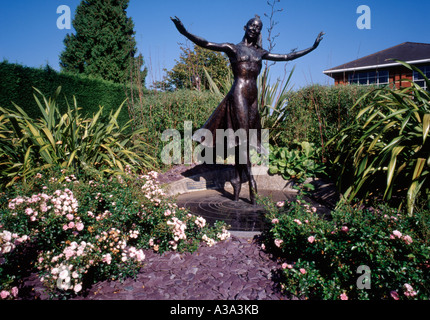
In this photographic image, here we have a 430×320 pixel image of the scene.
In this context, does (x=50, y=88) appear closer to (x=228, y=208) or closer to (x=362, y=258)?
(x=228, y=208)

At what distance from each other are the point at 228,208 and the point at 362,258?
221 cm

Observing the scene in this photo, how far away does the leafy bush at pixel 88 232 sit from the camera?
5.76 feet

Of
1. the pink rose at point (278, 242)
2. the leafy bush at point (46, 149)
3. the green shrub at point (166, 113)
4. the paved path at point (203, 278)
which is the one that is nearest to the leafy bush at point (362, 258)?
the pink rose at point (278, 242)

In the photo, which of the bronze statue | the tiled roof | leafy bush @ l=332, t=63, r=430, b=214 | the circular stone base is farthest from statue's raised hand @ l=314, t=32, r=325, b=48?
the tiled roof

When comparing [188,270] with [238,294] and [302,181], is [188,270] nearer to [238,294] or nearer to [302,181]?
[238,294]

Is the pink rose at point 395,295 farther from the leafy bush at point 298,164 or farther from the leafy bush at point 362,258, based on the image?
the leafy bush at point 298,164

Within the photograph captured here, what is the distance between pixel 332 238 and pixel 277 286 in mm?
581

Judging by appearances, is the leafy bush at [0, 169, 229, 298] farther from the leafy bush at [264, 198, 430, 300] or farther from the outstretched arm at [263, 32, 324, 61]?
the outstretched arm at [263, 32, 324, 61]

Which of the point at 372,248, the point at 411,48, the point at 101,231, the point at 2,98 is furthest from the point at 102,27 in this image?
the point at 411,48

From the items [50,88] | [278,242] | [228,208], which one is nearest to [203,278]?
[278,242]

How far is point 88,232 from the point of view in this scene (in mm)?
2186

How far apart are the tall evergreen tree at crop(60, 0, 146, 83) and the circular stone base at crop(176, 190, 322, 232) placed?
12142mm

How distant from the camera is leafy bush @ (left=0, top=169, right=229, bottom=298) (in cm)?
175

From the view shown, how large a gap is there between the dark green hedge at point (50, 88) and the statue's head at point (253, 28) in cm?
304
